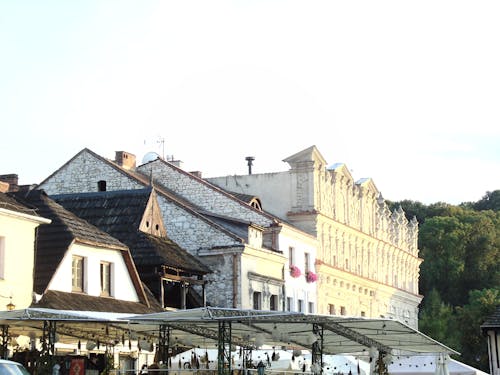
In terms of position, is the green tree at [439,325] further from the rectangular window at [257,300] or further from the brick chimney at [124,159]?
the brick chimney at [124,159]

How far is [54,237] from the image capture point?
3828 cm

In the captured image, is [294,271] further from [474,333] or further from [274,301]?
[474,333]

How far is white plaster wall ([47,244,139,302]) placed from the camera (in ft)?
124

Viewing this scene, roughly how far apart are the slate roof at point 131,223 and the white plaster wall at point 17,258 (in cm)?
876

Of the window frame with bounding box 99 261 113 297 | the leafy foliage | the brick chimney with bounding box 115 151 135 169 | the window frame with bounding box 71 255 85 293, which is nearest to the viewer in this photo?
the window frame with bounding box 71 255 85 293

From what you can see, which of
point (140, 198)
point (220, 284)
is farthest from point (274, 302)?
point (140, 198)

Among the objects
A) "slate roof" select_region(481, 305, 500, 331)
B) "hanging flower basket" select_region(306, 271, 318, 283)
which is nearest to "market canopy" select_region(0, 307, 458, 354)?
"slate roof" select_region(481, 305, 500, 331)

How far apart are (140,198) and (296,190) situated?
17853mm

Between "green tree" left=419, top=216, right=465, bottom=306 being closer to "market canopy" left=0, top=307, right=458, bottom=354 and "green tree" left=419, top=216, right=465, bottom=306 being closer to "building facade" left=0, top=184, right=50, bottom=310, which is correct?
"market canopy" left=0, top=307, right=458, bottom=354

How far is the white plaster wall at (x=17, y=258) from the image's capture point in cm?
3447

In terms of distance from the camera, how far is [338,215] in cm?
6838

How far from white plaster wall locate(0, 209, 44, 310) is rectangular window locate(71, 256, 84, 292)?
2.93 metres

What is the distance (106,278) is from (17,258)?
5719 mm

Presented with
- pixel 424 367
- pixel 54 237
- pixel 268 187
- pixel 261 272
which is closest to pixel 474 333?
pixel 268 187
